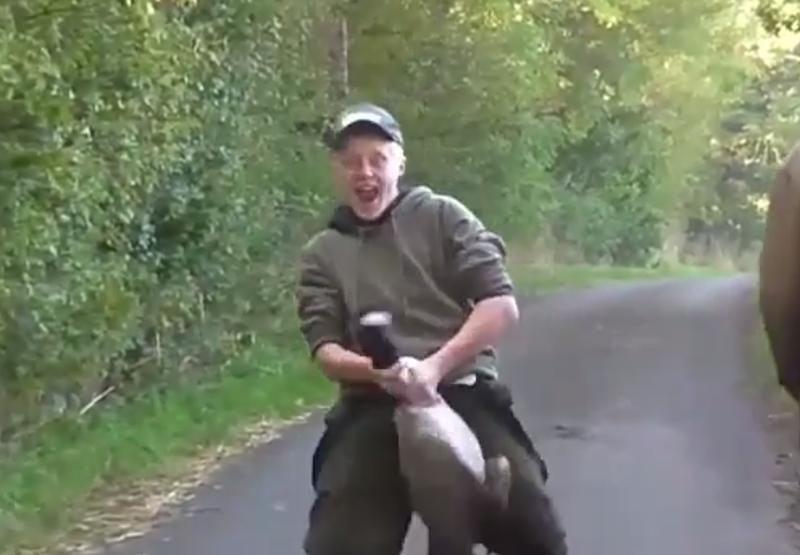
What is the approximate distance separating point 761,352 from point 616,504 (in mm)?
8486

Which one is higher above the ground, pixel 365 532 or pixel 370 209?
pixel 370 209

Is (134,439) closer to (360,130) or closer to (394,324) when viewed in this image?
(394,324)

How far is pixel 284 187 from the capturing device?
1755cm

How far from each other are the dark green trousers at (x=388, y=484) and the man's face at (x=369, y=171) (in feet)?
1.76

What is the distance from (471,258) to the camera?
4.84 meters

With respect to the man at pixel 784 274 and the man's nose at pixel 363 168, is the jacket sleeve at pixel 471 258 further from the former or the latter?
the man at pixel 784 274

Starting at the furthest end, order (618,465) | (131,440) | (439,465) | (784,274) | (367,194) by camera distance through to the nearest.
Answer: (131,440), (618,465), (367,194), (439,465), (784,274)

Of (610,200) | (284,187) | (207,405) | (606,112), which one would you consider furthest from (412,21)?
(610,200)

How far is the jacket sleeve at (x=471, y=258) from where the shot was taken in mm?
4812

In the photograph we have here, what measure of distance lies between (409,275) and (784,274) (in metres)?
1.37

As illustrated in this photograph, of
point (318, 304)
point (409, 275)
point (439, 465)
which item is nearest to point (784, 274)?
point (439, 465)

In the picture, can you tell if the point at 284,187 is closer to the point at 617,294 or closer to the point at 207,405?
the point at 207,405

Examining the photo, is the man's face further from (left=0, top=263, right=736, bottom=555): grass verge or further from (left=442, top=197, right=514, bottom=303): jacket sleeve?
(left=0, top=263, right=736, bottom=555): grass verge

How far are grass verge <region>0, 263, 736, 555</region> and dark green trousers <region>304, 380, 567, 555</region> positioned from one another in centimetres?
470
